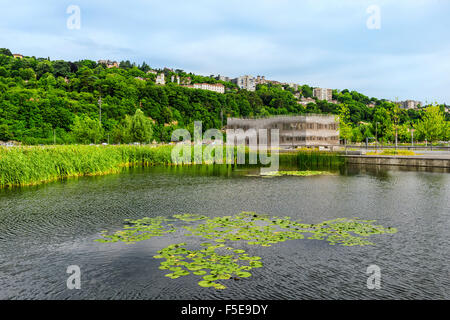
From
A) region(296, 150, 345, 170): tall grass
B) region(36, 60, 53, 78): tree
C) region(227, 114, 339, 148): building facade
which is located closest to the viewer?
region(296, 150, 345, 170): tall grass

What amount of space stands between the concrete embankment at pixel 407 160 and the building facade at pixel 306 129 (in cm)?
5750

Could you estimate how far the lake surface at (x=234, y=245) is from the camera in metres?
7.13

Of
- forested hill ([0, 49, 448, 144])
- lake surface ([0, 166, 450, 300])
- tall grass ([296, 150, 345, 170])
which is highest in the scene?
forested hill ([0, 49, 448, 144])

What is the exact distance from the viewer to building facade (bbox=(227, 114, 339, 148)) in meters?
104

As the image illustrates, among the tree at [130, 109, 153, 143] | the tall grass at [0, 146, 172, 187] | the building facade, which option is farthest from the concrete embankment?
the building facade

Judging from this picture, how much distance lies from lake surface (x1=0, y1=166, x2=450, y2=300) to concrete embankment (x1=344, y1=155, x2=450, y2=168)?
60.2 ft

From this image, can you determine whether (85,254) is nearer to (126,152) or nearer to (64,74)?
(126,152)

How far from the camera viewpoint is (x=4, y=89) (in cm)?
11031

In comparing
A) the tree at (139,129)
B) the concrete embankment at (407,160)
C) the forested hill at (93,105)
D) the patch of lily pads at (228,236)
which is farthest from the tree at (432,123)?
the tree at (139,129)

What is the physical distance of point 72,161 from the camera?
94.1 feet

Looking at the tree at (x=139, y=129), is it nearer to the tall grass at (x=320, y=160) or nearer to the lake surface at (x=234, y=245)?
the tall grass at (x=320, y=160)

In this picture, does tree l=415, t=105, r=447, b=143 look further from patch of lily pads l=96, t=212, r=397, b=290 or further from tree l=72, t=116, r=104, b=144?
tree l=72, t=116, r=104, b=144

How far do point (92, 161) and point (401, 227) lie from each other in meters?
26.0

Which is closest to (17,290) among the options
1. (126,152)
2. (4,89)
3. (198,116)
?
(126,152)
